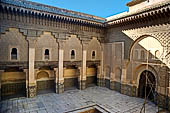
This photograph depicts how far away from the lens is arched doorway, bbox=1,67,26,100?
731cm

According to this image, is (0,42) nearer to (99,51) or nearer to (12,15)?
(12,15)

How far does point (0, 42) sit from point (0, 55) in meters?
0.73

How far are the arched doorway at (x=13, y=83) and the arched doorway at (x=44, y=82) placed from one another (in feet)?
3.19

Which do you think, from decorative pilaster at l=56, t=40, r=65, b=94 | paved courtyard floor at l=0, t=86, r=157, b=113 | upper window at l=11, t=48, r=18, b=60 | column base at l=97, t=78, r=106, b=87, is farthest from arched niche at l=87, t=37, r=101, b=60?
upper window at l=11, t=48, r=18, b=60

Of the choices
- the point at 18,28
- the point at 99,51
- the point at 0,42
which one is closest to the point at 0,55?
the point at 0,42

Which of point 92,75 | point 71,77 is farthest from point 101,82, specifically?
point 71,77

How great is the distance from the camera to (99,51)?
400 inches

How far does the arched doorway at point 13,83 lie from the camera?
7.31m

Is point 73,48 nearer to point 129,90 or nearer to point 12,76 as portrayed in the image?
point 12,76

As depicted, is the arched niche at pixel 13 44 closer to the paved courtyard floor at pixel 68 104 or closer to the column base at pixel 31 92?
the column base at pixel 31 92

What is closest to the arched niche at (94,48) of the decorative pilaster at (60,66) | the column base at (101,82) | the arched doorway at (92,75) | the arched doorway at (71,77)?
the arched doorway at (92,75)

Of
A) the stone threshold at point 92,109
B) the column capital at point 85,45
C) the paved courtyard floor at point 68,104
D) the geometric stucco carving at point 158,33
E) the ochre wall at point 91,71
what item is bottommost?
the stone threshold at point 92,109

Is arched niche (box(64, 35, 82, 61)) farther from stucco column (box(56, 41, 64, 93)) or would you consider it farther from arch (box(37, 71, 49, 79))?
arch (box(37, 71, 49, 79))

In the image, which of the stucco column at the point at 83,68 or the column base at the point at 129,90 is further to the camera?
the stucco column at the point at 83,68
